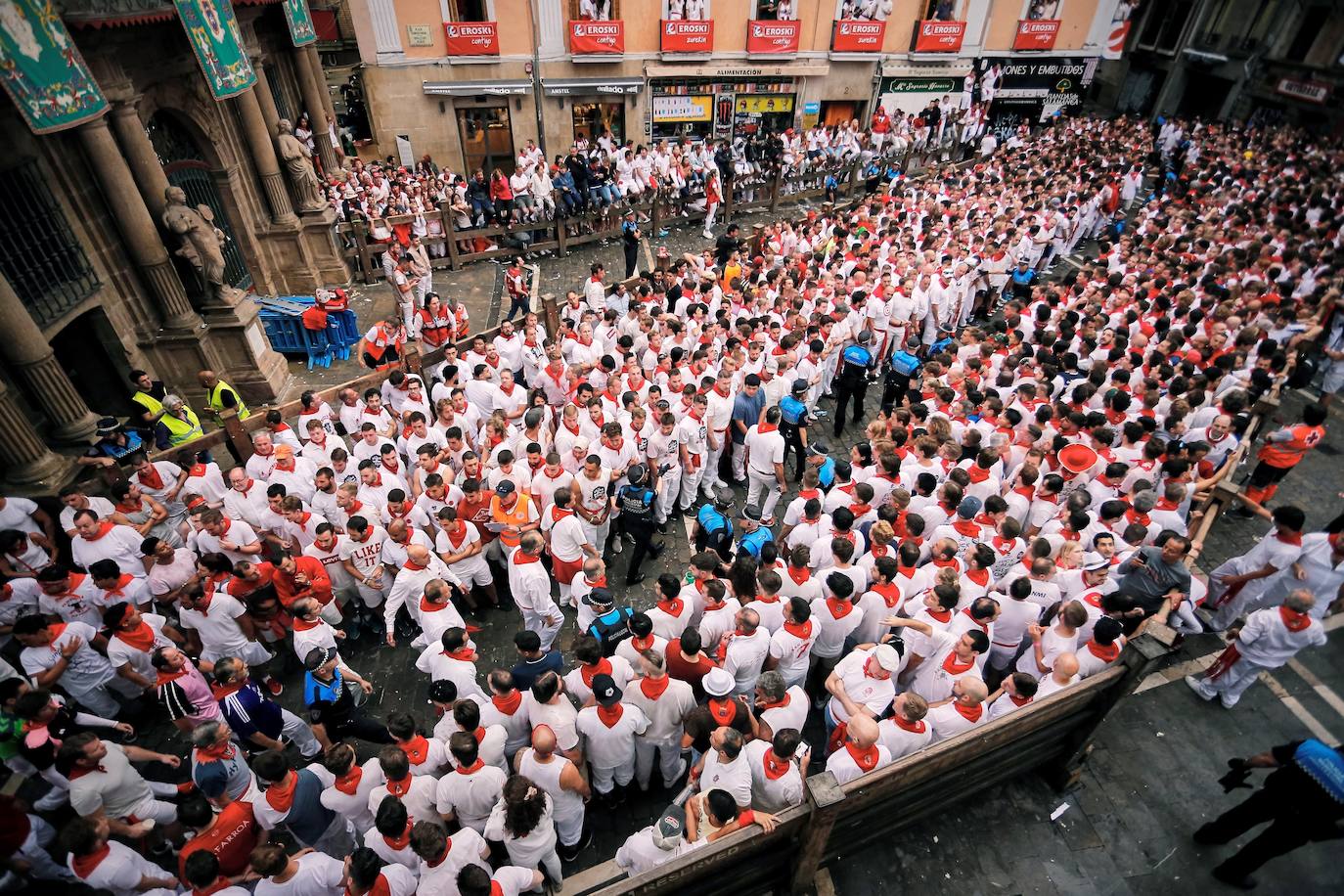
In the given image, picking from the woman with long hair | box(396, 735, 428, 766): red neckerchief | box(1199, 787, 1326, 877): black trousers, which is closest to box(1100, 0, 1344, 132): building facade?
box(1199, 787, 1326, 877): black trousers

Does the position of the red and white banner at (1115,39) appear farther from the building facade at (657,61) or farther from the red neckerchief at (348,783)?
the red neckerchief at (348,783)

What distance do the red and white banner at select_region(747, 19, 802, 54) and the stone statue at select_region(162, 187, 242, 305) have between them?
63.3 ft

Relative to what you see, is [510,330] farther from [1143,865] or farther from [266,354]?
[1143,865]

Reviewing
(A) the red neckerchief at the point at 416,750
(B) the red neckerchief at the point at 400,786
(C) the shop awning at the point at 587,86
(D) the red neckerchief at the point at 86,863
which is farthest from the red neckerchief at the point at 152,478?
(C) the shop awning at the point at 587,86

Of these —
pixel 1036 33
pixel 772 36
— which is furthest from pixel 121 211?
pixel 1036 33

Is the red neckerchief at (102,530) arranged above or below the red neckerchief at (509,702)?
Result: below

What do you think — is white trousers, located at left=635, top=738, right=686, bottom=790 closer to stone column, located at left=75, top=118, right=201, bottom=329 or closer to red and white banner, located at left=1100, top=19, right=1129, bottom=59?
stone column, located at left=75, top=118, right=201, bottom=329

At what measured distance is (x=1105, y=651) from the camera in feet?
17.0

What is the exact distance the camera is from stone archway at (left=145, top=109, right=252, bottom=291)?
11.0m

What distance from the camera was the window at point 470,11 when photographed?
64.0ft

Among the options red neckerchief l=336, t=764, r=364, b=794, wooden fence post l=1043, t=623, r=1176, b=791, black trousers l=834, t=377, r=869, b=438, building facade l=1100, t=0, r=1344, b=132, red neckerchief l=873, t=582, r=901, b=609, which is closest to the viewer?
red neckerchief l=336, t=764, r=364, b=794

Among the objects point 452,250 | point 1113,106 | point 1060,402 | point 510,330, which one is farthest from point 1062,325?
point 1113,106

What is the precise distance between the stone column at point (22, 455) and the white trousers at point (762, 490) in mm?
8693

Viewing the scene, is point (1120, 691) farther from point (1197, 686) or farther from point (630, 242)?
point (630, 242)
